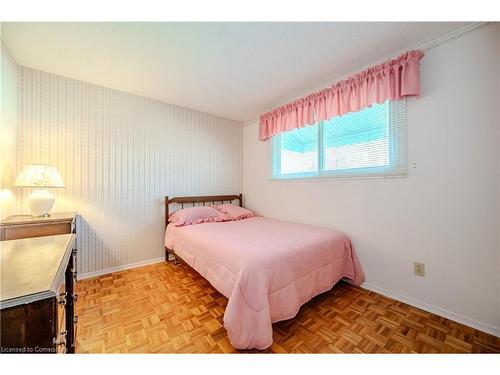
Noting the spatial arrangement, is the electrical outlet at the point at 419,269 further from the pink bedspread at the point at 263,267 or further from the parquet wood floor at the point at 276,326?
the pink bedspread at the point at 263,267

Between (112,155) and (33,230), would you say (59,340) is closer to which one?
→ (33,230)

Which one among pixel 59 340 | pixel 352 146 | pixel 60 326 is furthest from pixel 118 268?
pixel 352 146

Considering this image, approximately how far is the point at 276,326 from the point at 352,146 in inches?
75.1

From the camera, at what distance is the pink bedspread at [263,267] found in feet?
4.26

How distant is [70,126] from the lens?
7.41 ft

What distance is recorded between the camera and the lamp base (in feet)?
6.04

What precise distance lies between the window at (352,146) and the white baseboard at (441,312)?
1139 mm

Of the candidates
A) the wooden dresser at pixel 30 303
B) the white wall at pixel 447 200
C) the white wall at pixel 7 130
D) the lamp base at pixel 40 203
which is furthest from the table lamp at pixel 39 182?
the white wall at pixel 447 200

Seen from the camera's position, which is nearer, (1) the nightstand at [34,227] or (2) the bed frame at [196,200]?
(1) the nightstand at [34,227]

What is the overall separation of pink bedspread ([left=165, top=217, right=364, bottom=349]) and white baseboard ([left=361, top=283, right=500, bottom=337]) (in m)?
0.21
